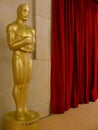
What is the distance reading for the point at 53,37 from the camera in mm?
3170

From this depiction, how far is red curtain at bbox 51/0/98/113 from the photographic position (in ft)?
10.6

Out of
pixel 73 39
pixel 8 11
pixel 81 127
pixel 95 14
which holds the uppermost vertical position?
pixel 95 14

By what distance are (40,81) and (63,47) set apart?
2.29 feet

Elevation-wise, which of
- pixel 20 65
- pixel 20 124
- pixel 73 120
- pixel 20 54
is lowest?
pixel 73 120

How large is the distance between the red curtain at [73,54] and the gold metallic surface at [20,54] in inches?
40.0

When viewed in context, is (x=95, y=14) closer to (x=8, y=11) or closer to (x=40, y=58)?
(x=40, y=58)

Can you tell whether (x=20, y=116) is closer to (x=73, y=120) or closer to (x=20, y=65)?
(x=20, y=65)

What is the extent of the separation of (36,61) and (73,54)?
0.92 metres

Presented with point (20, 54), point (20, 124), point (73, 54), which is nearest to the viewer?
point (20, 124)

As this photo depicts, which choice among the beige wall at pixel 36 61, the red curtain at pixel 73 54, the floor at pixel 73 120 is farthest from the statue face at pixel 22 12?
the floor at pixel 73 120

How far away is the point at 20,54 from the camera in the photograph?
217 cm

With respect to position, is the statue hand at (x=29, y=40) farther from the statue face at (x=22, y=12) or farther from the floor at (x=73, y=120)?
the floor at (x=73, y=120)

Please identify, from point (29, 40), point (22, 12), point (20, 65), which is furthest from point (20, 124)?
point (22, 12)

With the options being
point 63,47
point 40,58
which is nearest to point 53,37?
point 63,47
